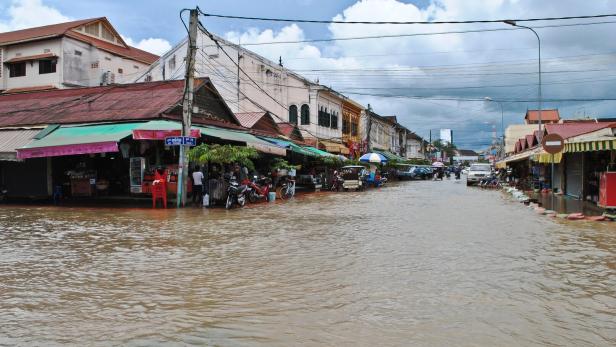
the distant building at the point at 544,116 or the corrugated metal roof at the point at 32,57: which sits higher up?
the corrugated metal roof at the point at 32,57

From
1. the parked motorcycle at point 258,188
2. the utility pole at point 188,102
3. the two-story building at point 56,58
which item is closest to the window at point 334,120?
the two-story building at point 56,58

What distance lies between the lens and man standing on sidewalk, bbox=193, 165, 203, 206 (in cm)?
1880

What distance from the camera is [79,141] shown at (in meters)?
18.2

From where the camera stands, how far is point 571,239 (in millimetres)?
10859

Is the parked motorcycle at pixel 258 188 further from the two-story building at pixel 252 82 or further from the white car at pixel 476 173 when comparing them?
the white car at pixel 476 173

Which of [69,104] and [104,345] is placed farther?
[69,104]

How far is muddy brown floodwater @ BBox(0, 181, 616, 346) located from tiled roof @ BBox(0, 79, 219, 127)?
8.78 meters

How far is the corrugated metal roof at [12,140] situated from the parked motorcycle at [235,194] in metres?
8.61

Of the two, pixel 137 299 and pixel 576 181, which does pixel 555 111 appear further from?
pixel 137 299

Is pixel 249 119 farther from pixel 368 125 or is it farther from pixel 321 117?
pixel 368 125

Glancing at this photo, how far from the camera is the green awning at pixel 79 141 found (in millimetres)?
17719

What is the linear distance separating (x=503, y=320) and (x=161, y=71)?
1525 inches

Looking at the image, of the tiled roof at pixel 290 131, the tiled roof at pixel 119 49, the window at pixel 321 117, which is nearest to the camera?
the tiled roof at pixel 290 131

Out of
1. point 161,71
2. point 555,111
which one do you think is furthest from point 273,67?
point 555,111
